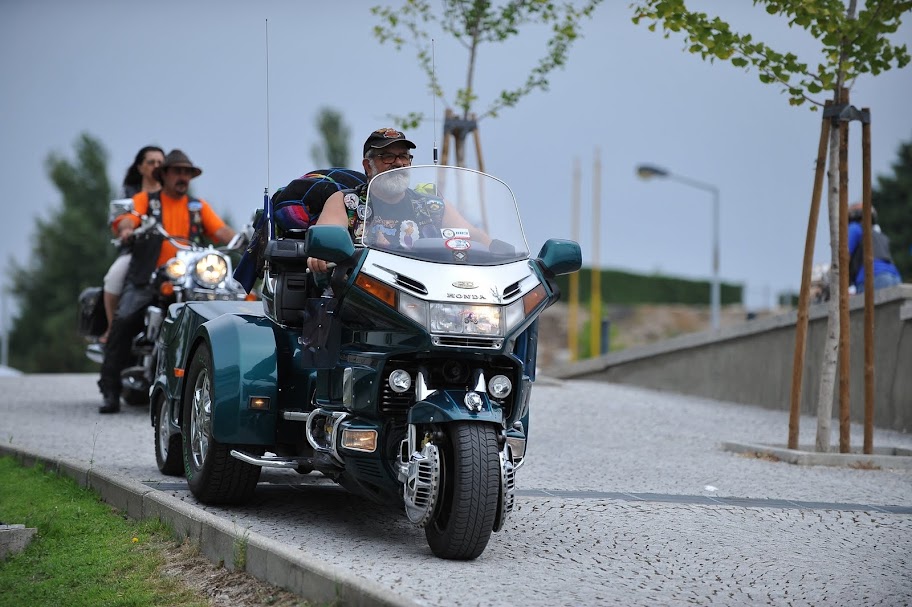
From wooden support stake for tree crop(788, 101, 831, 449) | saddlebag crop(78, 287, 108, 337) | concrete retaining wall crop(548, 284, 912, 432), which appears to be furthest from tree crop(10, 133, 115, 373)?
wooden support stake for tree crop(788, 101, 831, 449)

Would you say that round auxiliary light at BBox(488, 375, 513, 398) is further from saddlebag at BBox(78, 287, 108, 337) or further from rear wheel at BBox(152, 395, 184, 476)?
saddlebag at BBox(78, 287, 108, 337)

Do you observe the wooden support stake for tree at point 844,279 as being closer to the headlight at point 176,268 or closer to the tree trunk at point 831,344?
the tree trunk at point 831,344

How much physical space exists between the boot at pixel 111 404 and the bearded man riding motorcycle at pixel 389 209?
6147 millimetres

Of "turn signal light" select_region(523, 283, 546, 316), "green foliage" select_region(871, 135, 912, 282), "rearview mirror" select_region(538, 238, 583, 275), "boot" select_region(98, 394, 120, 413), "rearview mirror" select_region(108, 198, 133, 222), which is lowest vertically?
"boot" select_region(98, 394, 120, 413)

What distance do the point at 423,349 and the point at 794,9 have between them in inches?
221

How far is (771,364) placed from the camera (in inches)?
666

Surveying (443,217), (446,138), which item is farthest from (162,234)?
(443,217)

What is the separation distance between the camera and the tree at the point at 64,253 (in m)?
53.2

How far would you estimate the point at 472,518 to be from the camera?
5758mm

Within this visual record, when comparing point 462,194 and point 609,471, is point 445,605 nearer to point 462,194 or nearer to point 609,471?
point 462,194

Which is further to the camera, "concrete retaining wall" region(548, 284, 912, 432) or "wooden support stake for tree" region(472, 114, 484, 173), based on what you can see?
"wooden support stake for tree" region(472, 114, 484, 173)

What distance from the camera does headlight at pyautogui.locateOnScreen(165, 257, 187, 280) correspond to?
38.9ft

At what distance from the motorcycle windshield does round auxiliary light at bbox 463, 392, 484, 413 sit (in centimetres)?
65

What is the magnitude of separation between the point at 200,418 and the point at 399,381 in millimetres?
1844
